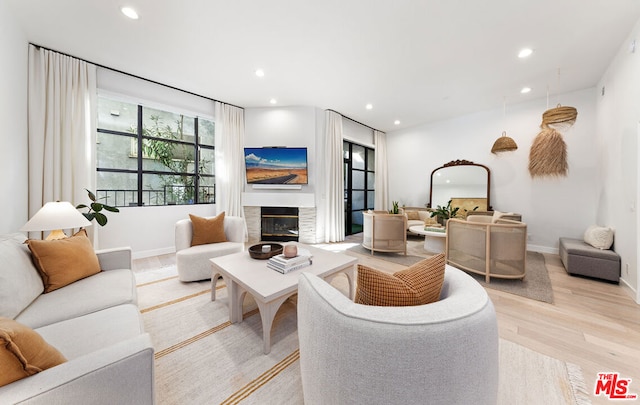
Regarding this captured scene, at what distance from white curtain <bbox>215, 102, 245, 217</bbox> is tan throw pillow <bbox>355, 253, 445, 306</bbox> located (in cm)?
403

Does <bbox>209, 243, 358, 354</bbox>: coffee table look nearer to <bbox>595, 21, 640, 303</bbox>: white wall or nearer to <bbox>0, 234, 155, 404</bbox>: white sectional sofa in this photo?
<bbox>0, 234, 155, 404</bbox>: white sectional sofa

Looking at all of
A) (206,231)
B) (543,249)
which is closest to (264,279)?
(206,231)

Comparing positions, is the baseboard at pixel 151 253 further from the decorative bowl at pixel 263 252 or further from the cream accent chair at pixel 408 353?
the cream accent chair at pixel 408 353

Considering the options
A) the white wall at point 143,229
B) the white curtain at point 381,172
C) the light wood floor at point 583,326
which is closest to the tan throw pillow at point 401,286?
the light wood floor at point 583,326

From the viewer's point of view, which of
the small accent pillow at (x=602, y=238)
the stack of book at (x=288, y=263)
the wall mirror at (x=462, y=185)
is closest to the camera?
the stack of book at (x=288, y=263)

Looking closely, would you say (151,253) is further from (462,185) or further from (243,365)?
(462,185)

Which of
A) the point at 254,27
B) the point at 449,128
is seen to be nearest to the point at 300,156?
the point at 254,27

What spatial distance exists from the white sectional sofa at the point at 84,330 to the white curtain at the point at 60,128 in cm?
177

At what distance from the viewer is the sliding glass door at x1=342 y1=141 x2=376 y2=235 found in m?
5.72

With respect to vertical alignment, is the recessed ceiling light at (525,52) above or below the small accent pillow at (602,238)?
above

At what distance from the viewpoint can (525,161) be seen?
4367 millimetres

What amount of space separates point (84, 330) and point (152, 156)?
351cm

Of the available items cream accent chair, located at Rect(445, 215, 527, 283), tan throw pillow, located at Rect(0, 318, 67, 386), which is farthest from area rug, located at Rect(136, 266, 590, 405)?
cream accent chair, located at Rect(445, 215, 527, 283)

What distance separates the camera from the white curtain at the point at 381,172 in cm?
621
